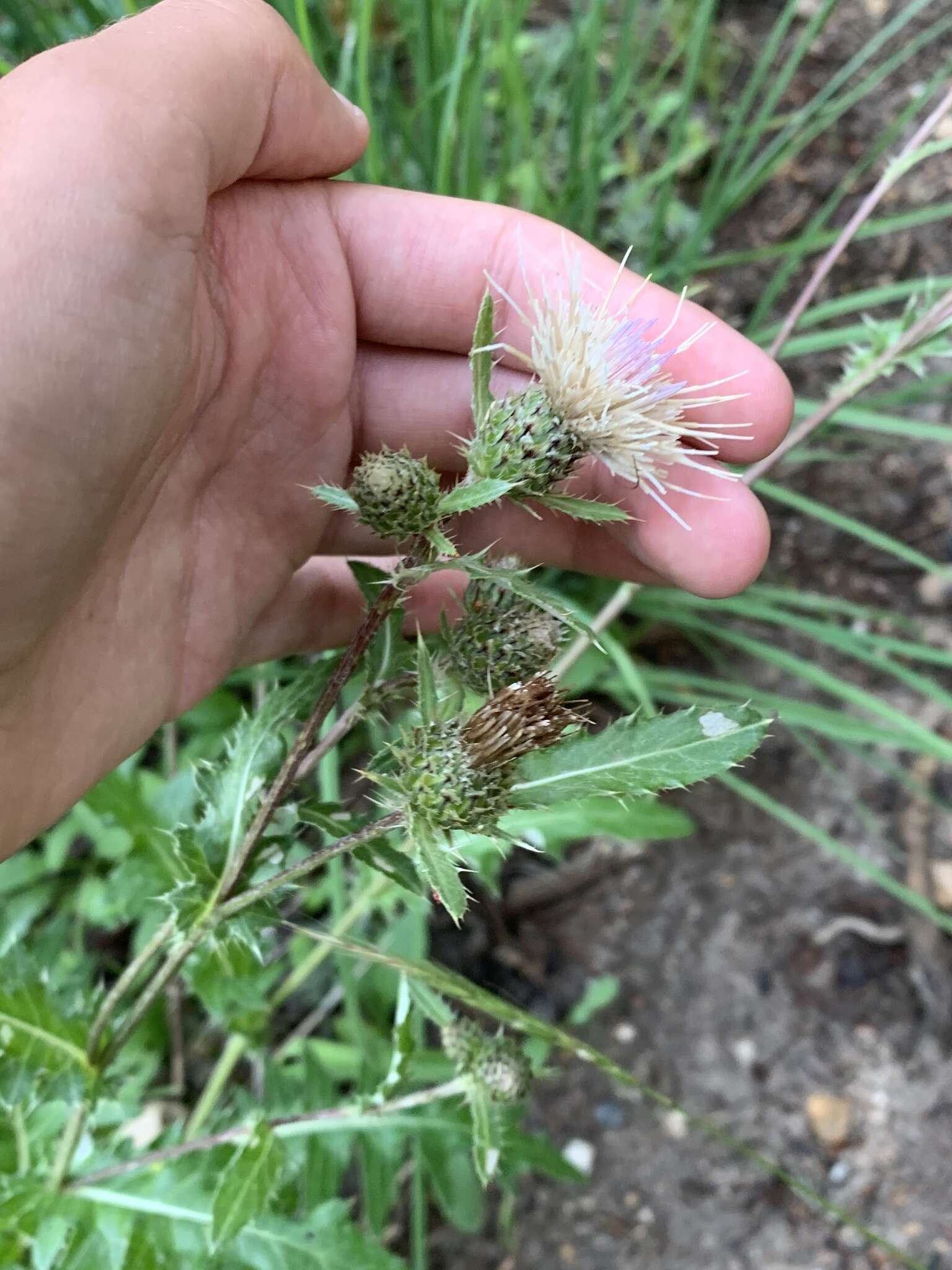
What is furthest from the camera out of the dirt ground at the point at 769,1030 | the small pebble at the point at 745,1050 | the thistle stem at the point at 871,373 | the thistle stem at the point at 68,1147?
the small pebble at the point at 745,1050

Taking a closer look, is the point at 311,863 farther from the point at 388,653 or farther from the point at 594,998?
the point at 594,998

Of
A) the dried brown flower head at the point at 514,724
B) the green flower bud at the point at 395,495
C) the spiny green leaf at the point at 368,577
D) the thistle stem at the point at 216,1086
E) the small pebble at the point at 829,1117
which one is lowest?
the small pebble at the point at 829,1117

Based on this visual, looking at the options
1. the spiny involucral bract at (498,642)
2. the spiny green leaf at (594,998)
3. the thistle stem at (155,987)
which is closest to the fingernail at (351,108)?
the spiny involucral bract at (498,642)

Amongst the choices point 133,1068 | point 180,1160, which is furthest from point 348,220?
point 133,1068

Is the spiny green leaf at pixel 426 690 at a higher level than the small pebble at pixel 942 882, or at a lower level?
higher

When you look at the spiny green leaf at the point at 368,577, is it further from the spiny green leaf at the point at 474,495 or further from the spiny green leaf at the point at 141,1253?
the spiny green leaf at the point at 141,1253

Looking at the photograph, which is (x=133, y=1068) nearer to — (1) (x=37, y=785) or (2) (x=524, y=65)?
(1) (x=37, y=785)

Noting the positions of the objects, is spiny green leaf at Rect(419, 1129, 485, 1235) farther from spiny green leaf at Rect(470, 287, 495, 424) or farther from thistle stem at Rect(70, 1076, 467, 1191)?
spiny green leaf at Rect(470, 287, 495, 424)
